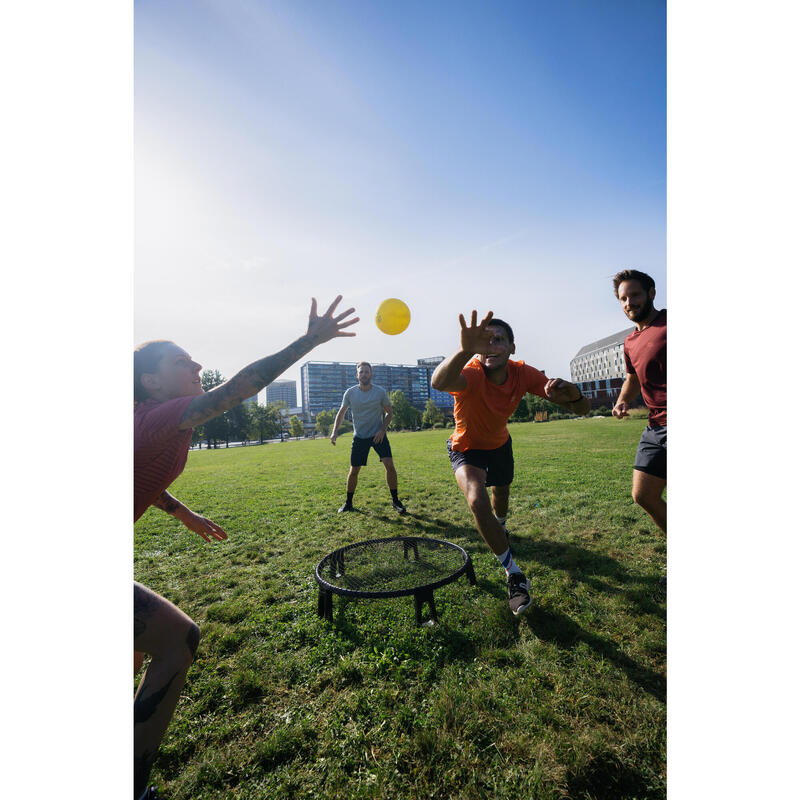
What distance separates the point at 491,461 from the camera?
4113 millimetres

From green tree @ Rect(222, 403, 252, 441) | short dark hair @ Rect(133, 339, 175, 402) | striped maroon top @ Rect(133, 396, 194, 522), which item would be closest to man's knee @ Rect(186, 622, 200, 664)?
striped maroon top @ Rect(133, 396, 194, 522)

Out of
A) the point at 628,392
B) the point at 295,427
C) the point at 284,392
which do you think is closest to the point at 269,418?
the point at 295,427

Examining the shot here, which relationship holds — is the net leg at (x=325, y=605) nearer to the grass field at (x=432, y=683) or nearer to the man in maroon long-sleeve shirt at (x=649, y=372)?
the grass field at (x=432, y=683)

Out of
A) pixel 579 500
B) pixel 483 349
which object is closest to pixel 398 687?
pixel 483 349

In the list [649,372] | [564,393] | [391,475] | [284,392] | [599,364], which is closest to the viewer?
[649,372]

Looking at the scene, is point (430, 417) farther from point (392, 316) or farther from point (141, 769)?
point (141, 769)

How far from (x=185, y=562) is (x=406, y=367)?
14445 cm

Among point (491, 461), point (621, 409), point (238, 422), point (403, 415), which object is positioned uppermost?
point (621, 409)

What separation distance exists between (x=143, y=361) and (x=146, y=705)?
1640mm

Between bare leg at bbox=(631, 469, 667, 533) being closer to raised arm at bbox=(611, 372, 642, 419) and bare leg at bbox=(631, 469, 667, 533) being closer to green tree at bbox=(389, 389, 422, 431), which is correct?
raised arm at bbox=(611, 372, 642, 419)

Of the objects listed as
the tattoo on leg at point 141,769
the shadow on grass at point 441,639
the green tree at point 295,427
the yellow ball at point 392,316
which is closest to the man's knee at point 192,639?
the tattoo on leg at point 141,769

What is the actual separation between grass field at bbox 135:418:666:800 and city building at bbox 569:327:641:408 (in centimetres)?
9725

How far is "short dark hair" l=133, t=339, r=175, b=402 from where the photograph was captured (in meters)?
2.13

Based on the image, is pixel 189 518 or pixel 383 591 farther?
pixel 383 591
